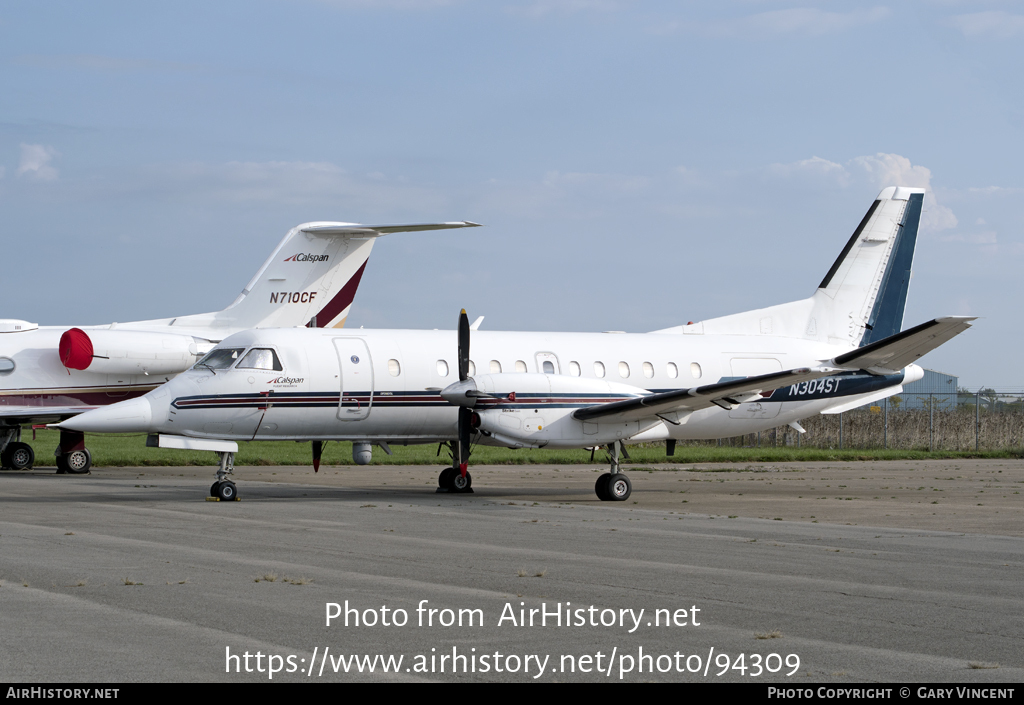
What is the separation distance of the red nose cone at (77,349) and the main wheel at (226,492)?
32.7 feet

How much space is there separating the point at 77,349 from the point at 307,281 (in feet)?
19.8

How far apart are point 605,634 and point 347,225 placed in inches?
874

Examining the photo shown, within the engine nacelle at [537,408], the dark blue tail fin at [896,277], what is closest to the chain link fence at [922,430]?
the dark blue tail fin at [896,277]

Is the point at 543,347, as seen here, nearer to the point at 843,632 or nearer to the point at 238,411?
the point at 238,411

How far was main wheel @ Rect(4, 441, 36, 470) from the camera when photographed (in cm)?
3020

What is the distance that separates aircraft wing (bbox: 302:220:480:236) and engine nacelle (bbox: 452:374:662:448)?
8.42 meters

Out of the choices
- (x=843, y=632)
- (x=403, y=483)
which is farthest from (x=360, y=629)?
(x=403, y=483)

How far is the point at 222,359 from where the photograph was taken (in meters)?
Result: 19.6

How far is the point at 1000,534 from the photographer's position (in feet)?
50.5

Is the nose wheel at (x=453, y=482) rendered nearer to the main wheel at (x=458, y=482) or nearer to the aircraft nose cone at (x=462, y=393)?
the main wheel at (x=458, y=482)

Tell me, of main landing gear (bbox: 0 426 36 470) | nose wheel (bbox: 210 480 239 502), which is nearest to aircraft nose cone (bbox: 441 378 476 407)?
nose wheel (bbox: 210 480 239 502)

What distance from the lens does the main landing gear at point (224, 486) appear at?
751 inches

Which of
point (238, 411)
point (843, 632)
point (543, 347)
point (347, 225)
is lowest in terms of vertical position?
point (843, 632)

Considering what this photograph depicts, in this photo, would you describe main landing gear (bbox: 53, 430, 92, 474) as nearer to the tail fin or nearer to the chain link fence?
the tail fin
